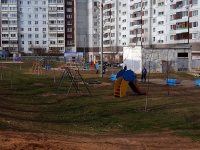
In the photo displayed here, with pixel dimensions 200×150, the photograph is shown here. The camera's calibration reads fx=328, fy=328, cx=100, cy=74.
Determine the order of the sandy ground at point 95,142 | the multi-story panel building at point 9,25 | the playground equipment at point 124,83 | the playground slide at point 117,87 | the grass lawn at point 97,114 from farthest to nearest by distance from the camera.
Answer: the multi-story panel building at point 9,25
the playground slide at point 117,87
the playground equipment at point 124,83
the grass lawn at point 97,114
the sandy ground at point 95,142

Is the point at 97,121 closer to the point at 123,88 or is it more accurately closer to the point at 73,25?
the point at 123,88

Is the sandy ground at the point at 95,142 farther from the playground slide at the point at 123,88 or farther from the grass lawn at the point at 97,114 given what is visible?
the playground slide at the point at 123,88

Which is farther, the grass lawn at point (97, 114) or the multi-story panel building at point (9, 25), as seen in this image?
the multi-story panel building at point (9, 25)

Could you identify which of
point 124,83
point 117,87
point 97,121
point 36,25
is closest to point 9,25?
point 36,25

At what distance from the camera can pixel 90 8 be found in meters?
101

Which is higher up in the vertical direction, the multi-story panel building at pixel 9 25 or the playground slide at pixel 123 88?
the multi-story panel building at pixel 9 25

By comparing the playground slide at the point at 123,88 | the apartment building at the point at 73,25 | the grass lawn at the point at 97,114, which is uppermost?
the apartment building at the point at 73,25

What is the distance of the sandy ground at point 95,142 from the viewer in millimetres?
8438

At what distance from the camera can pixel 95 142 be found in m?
9.59

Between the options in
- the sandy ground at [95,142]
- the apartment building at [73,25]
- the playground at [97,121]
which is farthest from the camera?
the apartment building at [73,25]

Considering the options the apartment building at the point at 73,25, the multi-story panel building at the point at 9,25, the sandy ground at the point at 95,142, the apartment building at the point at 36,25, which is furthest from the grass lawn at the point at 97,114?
the multi-story panel building at the point at 9,25

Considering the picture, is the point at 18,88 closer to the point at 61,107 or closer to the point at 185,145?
the point at 61,107

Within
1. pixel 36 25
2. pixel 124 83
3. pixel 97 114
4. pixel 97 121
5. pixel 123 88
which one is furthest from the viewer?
pixel 36 25

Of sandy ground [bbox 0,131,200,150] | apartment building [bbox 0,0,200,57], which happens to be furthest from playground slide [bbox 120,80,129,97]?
apartment building [bbox 0,0,200,57]
